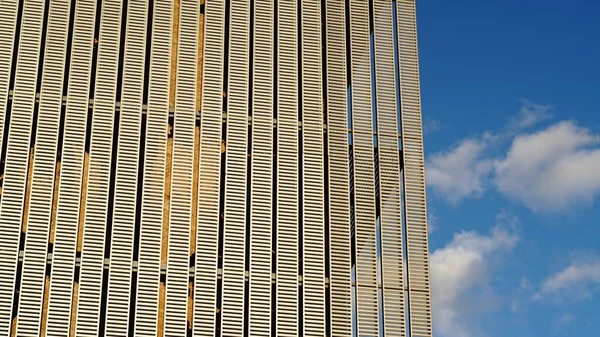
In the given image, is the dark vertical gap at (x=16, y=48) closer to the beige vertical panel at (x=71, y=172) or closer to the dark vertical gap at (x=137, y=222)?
the beige vertical panel at (x=71, y=172)

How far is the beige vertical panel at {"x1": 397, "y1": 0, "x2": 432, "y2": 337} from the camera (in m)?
34.8

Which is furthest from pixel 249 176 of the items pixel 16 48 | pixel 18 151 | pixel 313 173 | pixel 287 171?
pixel 16 48

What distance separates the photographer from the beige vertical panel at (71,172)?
106ft

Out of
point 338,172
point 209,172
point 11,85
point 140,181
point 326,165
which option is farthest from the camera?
point 326,165

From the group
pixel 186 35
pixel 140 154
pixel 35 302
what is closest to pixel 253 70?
pixel 186 35

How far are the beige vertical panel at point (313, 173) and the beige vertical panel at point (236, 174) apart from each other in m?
1.92

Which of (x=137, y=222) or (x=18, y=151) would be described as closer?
(x=137, y=222)

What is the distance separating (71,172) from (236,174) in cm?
498

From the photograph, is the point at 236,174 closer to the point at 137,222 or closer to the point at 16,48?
the point at 137,222

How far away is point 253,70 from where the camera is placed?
123ft

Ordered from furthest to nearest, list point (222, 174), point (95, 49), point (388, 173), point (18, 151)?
point (95, 49) → point (388, 173) → point (222, 174) → point (18, 151)

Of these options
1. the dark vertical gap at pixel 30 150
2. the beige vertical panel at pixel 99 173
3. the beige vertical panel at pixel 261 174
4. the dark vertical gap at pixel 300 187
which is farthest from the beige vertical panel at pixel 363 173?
the dark vertical gap at pixel 30 150

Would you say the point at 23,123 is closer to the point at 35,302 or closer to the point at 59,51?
the point at 59,51

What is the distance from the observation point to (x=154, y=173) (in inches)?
1368
